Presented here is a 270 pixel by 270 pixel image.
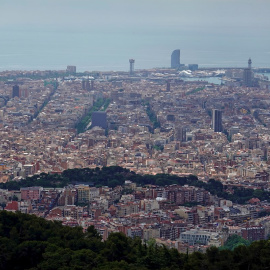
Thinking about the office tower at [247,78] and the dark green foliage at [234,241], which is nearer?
the dark green foliage at [234,241]

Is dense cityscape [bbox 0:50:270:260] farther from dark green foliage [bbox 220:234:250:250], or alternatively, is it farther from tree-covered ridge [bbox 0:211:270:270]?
tree-covered ridge [bbox 0:211:270:270]

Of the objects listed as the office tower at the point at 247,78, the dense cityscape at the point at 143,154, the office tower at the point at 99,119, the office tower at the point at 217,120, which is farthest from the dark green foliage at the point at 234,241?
the office tower at the point at 247,78

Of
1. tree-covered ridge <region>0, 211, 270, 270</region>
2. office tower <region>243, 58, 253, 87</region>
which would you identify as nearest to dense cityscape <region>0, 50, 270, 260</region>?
office tower <region>243, 58, 253, 87</region>

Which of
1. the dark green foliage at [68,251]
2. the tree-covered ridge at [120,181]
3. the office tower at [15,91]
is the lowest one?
the tree-covered ridge at [120,181]

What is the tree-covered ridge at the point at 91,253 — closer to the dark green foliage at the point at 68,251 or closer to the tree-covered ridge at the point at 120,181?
the dark green foliage at the point at 68,251

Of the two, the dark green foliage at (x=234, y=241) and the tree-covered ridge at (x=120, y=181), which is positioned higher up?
the tree-covered ridge at (x=120, y=181)

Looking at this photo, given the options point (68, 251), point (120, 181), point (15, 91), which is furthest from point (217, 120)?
point (68, 251)

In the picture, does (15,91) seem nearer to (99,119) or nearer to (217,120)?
(99,119)
